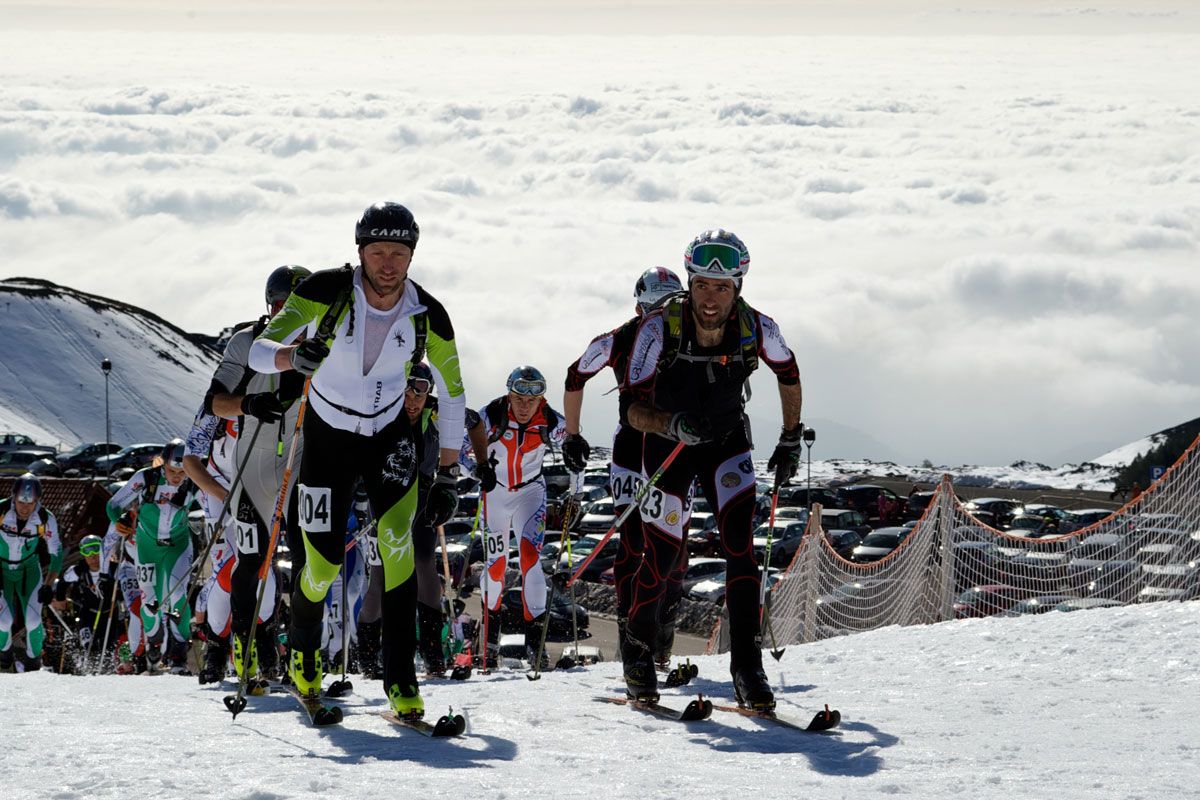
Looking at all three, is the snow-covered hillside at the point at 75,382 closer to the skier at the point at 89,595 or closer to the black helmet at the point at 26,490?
the skier at the point at 89,595

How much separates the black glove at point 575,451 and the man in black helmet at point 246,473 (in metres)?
1.63

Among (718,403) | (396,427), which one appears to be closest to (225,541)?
(396,427)

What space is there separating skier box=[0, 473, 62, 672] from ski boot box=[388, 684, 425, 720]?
31.3ft

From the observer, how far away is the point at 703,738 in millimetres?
6867

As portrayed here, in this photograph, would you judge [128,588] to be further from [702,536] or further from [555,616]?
[702,536]

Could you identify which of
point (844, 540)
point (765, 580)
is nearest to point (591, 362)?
point (765, 580)

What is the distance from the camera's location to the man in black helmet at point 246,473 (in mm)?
8484

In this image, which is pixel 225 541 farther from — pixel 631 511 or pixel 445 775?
pixel 445 775

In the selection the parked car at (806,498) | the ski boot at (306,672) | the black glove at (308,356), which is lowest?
the ski boot at (306,672)

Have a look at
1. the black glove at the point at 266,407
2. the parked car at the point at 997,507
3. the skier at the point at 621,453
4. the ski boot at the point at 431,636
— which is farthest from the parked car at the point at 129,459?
the black glove at the point at 266,407

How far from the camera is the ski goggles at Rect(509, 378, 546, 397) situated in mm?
12180

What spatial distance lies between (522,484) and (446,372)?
4.80 metres

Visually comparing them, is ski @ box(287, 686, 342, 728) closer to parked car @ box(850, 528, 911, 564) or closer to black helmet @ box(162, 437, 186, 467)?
black helmet @ box(162, 437, 186, 467)

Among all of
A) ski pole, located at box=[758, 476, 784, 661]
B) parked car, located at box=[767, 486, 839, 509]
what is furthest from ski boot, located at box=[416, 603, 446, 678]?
parked car, located at box=[767, 486, 839, 509]
